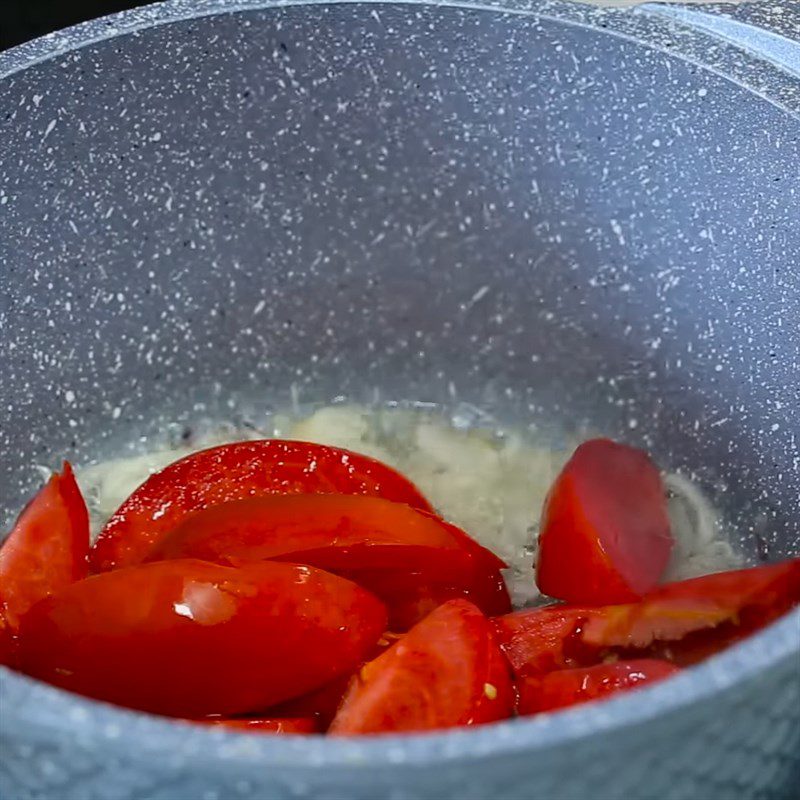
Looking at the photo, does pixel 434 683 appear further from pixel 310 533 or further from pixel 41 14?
pixel 41 14

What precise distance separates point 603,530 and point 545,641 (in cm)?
12

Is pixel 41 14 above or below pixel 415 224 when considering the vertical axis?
above

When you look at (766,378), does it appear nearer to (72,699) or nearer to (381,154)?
(381,154)

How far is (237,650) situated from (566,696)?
164 mm

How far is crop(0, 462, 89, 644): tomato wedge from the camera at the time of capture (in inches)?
28.1

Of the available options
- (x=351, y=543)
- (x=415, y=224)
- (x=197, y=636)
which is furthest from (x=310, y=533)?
(x=415, y=224)

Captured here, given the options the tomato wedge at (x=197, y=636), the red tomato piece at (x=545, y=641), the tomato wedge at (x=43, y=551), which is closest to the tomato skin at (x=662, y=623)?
the red tomato piece at (x=545, y=641)

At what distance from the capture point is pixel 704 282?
34.4 inches

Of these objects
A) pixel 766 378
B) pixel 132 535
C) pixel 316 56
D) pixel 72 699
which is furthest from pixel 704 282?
pixel 72 699

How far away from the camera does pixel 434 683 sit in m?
0.60

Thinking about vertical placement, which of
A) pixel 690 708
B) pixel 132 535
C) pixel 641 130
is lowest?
pixel 132 535

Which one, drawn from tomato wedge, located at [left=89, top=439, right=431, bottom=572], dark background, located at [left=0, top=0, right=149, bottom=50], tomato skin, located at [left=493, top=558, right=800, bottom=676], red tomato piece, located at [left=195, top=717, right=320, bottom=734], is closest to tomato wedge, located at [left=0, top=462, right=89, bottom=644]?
tomato wedge, located at [left=89, top=439, right=431, bottom=572]

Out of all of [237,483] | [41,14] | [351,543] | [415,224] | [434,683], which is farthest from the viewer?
[41,14]

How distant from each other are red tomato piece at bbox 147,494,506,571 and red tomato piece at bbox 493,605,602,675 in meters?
0.07
